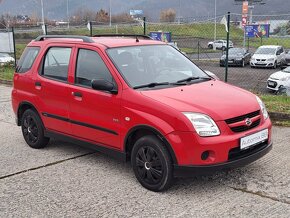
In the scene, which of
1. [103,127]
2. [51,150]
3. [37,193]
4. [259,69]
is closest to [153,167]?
[103,127]

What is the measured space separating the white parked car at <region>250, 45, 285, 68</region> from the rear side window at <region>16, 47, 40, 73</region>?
998 inches

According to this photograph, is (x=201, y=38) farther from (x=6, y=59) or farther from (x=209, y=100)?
(x=209, y=100)

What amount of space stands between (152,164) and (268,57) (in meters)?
26.8

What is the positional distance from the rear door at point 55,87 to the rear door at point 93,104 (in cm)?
17

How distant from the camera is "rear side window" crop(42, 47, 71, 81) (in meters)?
5.50

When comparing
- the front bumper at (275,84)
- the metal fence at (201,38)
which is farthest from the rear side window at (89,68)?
the metal fence at (201,38)

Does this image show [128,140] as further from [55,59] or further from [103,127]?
[55,59]

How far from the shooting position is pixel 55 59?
5715mm

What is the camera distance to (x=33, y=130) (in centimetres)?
620

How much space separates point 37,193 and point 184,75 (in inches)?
91.2

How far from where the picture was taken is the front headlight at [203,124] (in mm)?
4086

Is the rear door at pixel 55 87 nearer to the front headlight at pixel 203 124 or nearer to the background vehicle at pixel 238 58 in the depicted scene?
the front headlight at pixel 203 124

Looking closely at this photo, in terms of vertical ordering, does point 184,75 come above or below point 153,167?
above

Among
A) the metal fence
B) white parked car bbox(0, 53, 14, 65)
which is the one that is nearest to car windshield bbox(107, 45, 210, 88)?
white parked car bbox(0, 53, 14, 65)
